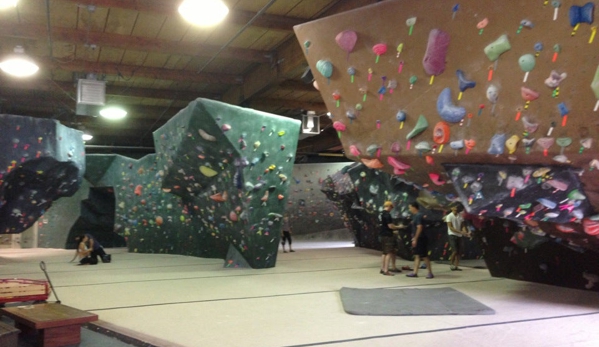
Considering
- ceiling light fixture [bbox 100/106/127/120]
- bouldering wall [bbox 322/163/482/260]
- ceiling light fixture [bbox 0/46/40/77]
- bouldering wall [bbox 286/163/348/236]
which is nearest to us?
ceiling light fixture [bbox 0/46/40/77]

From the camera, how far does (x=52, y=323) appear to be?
10.8ft

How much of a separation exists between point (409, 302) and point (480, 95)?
2358mm

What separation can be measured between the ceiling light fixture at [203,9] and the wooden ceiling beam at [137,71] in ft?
13.2

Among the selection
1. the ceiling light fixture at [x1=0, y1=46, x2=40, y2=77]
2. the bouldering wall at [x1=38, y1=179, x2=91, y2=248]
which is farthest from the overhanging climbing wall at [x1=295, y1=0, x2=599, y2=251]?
the bouldering wall at [x1=38, y1=179, x2=91, y2=248]

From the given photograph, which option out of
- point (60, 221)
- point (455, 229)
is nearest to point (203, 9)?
point (455, 229)

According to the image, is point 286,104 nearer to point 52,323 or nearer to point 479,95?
point 479,95

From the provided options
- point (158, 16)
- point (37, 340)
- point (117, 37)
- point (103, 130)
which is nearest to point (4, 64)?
point (117, 37)

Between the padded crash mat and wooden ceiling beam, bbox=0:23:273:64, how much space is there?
4.05 meters

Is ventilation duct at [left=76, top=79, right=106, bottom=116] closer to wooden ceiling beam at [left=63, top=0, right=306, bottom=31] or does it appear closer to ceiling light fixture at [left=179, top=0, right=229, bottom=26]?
wooden ceiling beam at [left=63, top=0, right=306, bottom=31]

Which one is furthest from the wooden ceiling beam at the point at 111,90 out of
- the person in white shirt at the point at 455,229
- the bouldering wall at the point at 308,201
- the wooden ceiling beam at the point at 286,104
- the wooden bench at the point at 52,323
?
the wooden bench at the point at 52,323

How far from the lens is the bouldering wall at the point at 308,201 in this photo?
15617 millimetres

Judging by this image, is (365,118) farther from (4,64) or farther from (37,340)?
(4,64)

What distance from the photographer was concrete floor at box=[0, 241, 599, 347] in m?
3.64

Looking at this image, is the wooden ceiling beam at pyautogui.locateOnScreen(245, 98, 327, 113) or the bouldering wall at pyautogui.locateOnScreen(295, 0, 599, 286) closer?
→ the bouldering wall at pyautogui.locateOnScreen(295, 0, 599, 286)
